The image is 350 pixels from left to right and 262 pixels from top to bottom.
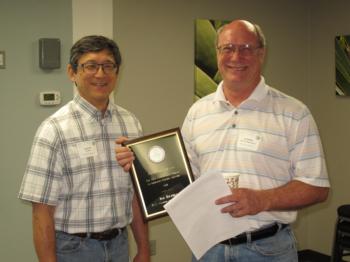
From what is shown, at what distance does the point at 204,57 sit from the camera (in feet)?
15.6

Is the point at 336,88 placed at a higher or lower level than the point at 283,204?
higher

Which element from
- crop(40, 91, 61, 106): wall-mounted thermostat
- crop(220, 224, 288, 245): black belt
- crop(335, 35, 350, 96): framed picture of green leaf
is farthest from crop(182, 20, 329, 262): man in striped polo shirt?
crop(335, 35, 350, 96): framed picture of green leaf

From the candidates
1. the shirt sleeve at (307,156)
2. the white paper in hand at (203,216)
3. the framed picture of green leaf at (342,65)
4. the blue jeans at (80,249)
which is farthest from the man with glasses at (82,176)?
the framed picture of green leaf at (342,65)

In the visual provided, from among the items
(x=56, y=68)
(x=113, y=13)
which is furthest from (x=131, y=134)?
(x=113, y=13)

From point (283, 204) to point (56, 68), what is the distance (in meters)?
2.40

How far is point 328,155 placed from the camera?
5.29 meters

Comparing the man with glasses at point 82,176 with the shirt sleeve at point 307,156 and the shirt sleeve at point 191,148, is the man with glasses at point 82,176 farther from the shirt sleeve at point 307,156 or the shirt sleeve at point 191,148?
the shirt sleeve at point 307,156

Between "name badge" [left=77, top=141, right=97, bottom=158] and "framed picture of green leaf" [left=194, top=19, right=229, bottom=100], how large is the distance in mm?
2590

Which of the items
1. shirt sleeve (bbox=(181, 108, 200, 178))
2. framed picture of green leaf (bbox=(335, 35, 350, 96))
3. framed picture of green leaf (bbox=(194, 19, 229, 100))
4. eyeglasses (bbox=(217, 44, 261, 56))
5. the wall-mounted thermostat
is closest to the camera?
eyeglasses (bbox=(217, 44, 261, 56))

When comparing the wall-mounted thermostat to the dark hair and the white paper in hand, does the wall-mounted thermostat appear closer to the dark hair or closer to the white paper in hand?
the dark hair

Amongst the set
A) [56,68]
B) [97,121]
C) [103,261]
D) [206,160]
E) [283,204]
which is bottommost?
[103,261]

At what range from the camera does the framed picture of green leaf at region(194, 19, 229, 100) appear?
4.72 meters

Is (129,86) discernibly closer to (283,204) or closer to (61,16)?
(61,16)

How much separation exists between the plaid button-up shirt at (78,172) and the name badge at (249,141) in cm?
54
